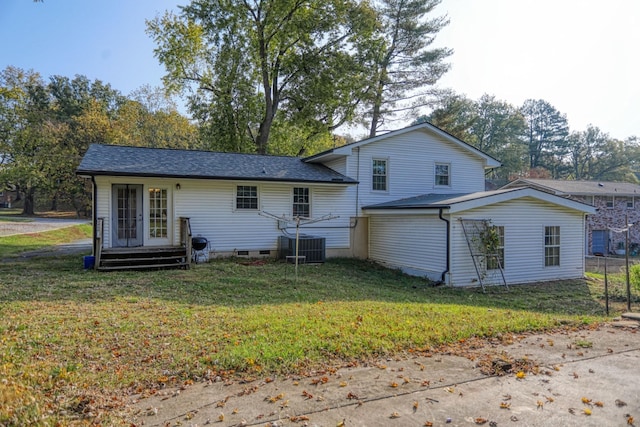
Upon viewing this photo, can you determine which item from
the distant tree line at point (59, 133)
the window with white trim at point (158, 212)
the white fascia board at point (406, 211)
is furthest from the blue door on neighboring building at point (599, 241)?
the distant tree line at point (59, 133)

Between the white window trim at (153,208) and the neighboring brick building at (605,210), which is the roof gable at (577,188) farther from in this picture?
the white window trim at (153,208)

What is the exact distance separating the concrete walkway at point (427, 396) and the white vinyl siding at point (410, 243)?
6.65m

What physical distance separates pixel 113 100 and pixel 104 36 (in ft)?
122

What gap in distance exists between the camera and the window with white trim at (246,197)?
13660 mm

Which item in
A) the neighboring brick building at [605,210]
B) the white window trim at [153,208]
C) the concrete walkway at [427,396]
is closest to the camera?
the concrete walkway at [427,396]

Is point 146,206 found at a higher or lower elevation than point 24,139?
lower

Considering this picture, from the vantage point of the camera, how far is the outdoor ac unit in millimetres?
13352

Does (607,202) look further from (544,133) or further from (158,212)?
(544,133)

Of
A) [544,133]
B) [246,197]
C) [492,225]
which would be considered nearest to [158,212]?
[246,197]

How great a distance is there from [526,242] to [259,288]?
28.4ft

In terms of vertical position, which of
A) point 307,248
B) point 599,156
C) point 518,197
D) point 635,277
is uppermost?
point 599,156

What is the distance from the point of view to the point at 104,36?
12.6m

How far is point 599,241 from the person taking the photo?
25969mm

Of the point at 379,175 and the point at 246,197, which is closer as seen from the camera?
the point at 246,197
